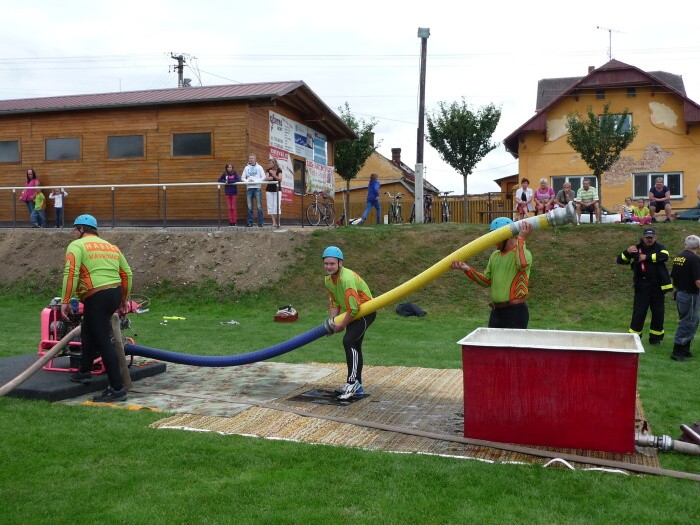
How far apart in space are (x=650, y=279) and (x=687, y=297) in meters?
0.93

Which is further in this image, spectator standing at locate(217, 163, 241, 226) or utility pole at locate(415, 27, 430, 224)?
utility pole at locate(415, 27, 430, 224)

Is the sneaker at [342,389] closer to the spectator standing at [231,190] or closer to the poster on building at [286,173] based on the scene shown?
the spectator standing at [231,190]

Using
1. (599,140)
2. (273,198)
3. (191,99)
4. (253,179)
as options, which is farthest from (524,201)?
(191,99)

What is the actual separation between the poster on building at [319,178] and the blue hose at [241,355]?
16.2 meters

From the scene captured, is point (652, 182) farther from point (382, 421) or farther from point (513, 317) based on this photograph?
point (382, 421)

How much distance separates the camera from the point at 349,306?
25.4 feet

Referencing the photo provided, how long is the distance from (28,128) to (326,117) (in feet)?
32.1

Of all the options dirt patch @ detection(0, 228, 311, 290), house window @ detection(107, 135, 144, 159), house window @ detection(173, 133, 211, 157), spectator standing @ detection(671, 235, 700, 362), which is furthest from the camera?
house window @ detection(107, 135, 144, 159)

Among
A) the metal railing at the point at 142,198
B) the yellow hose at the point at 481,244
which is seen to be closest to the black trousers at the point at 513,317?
the yellow hose at the point at 481,244

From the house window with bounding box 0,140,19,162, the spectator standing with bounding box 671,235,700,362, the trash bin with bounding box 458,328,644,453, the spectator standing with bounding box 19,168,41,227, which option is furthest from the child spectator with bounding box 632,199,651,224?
the house window with bounding box 0,140,19,162

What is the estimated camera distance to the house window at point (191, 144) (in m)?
21.6

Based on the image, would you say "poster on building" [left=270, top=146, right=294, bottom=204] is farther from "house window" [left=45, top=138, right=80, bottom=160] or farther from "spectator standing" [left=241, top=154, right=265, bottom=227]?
"house window" [left=45, top=138, right=80, bottom=160]

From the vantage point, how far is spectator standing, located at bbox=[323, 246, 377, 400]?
779 cm

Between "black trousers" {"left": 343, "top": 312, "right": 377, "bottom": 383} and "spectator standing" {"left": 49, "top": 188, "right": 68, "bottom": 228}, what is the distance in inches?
664
